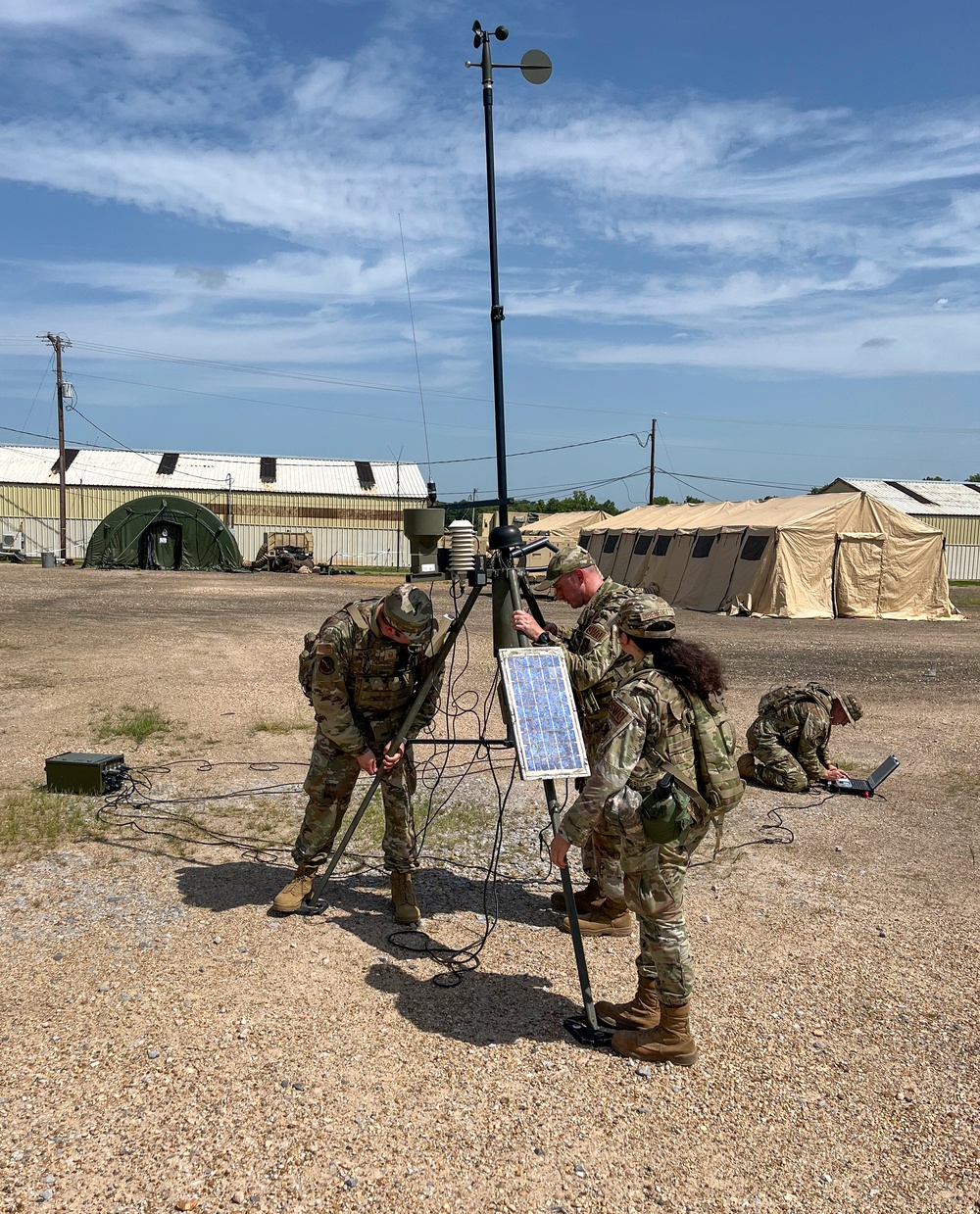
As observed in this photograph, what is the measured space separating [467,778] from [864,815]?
10.4 ft

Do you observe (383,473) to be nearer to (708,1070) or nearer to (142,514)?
(142,514)

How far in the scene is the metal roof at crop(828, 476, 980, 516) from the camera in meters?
41.1

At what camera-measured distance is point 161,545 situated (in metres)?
37.1

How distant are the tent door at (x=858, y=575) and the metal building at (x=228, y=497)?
2645cm

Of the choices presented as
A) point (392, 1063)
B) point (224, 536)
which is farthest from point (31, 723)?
point (224, 536)

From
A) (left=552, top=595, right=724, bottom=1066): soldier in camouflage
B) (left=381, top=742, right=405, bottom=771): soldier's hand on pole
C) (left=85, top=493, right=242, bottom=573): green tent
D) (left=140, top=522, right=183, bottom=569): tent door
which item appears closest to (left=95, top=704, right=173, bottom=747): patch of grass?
(left=381, top=742, right=405, bottom=771): soldier's hand on pole

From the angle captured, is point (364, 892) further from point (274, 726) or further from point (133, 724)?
point (133, 724)

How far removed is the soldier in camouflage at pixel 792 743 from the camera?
806 centimetres

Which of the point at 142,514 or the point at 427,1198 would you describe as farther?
the point at 142,514

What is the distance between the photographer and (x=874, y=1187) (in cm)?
319

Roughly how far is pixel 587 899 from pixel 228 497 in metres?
46.3

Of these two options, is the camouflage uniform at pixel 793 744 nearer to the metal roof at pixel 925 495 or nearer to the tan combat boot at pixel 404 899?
the tan combat boot at pixel 404 899

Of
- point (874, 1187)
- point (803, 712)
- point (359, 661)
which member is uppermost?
point (359, 661)

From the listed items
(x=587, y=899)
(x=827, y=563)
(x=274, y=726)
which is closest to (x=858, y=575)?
(x=827, y=563)
